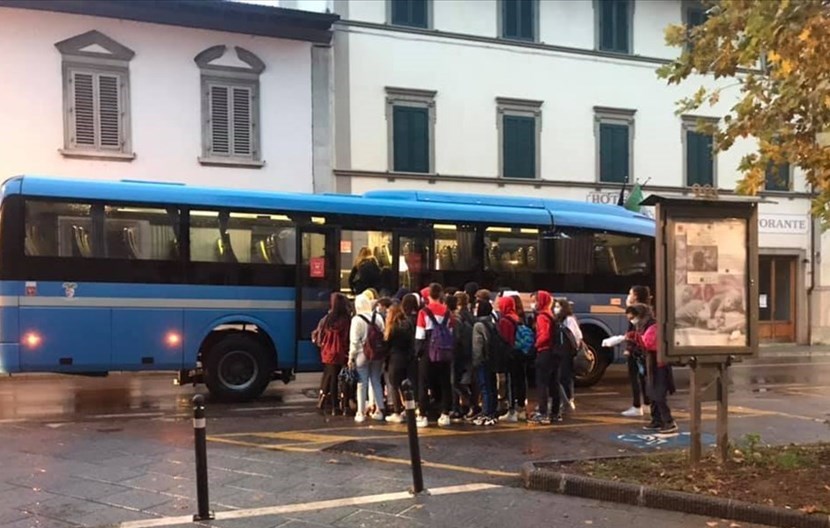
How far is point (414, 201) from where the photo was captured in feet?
47.1

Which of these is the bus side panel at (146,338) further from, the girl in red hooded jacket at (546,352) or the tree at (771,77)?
the tree at (771,77)

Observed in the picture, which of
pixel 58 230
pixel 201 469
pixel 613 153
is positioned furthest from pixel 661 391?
pixel 613 153

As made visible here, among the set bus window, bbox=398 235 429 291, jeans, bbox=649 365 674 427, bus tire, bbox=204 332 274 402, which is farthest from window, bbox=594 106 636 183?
jeans, bbox=649 365 674 427

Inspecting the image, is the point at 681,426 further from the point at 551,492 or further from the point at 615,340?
the point at 551,492

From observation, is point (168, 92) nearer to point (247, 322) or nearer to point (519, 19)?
point (247, 322)

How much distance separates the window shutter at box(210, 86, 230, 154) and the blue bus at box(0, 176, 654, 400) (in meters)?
7.44

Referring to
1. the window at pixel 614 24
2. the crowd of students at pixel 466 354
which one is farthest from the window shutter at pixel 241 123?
the window at pixel 614 24

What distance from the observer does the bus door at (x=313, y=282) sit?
514 inches

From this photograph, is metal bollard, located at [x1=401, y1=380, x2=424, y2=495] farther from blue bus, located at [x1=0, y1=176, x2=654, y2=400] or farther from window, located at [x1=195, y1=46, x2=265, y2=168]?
window, located at [x1=195, y1=46, x2=265, y2=168]

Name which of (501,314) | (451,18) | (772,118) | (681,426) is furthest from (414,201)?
(451,18)

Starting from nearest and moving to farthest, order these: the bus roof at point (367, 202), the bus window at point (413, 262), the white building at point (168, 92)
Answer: the bus roof at point (367, 202), the bus window at point (413, 262), the white building at point (168, 92)

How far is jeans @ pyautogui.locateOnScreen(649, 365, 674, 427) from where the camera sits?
9.79 m

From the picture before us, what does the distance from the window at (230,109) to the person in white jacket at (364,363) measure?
10423mm

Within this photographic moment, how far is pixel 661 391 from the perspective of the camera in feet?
32.2
